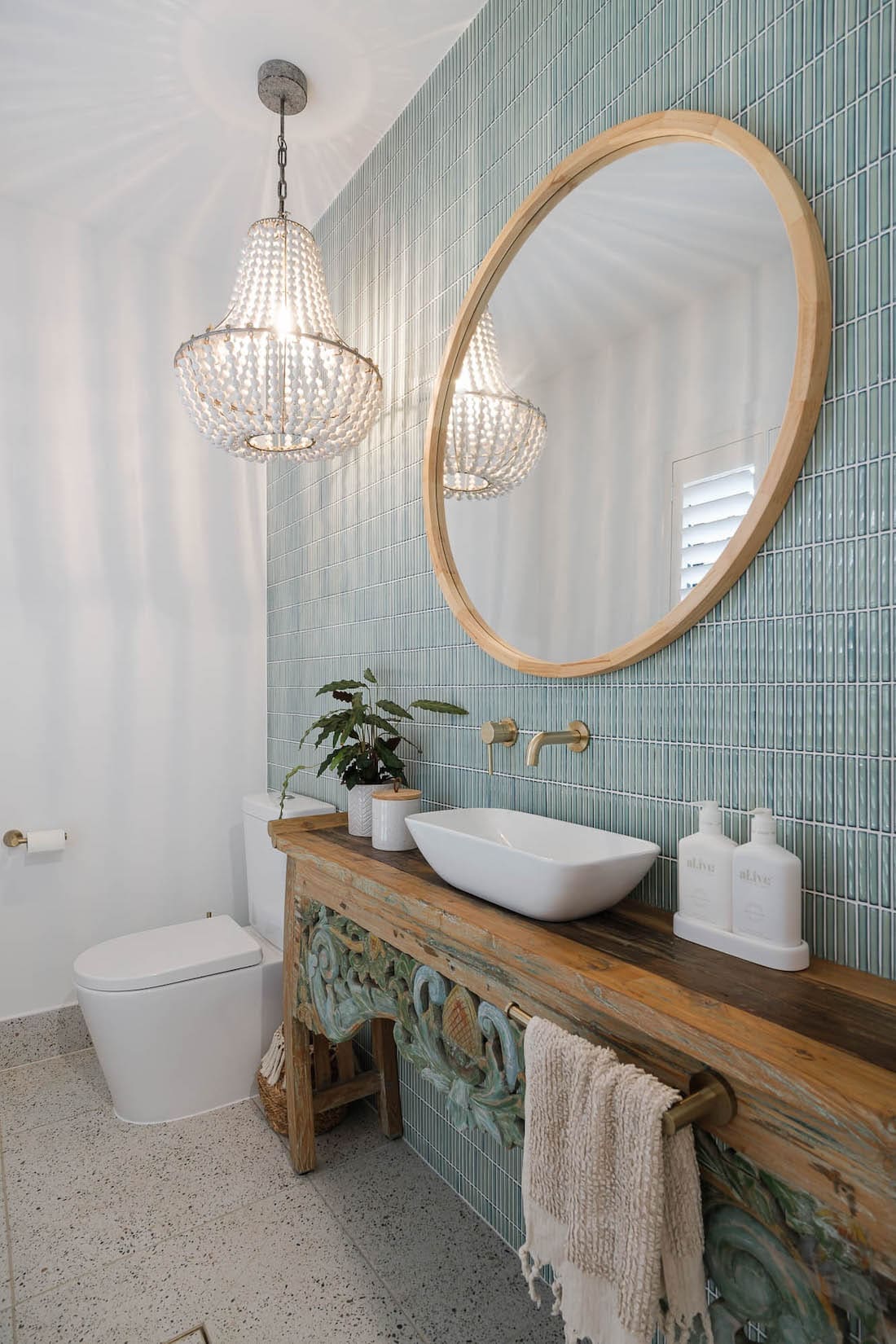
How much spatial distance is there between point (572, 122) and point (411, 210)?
655mm

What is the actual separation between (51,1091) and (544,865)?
1958 mm

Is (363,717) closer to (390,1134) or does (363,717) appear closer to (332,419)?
(332,419)

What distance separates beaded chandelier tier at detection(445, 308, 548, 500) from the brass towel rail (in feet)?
3.57

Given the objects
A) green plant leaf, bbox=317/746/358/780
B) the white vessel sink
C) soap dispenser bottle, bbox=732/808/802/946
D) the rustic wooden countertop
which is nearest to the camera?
the rustic wooden countertop

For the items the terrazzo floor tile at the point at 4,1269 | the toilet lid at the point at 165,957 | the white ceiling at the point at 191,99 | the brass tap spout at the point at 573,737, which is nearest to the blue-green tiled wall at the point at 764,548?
the brass tap spout at the point at 573,737

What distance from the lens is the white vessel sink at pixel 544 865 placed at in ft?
3.33

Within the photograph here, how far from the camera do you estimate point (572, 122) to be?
1.39 m

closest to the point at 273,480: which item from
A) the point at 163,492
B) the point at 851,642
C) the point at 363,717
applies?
the point at 163,492

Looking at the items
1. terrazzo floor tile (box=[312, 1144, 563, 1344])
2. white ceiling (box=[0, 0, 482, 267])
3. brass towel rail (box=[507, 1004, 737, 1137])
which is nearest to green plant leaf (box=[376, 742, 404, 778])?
terrazzo floor tile (box=[312, 1144, 563, 1344])

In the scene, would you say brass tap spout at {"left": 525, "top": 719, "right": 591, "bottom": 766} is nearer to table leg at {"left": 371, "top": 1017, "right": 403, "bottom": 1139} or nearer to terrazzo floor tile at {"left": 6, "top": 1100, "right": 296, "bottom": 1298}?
table leg at {"left": 371, "top": 1017, "right": 403, "bottom": 1139}

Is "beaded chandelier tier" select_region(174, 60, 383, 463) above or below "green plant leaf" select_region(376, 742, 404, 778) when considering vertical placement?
above


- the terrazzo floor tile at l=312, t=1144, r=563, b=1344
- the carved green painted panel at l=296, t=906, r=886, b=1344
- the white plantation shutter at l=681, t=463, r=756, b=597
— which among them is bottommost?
the terrazzo floor tile at l=312, t=1144, r=563, b=1344

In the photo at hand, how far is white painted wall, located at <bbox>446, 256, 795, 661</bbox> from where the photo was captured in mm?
1060

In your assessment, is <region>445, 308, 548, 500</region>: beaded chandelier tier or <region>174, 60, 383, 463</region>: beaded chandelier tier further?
<region>174, 60, 383, 463</region>: beaded chandelier tier
